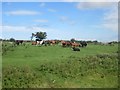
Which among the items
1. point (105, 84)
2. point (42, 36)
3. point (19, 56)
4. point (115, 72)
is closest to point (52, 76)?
point (105, 84)

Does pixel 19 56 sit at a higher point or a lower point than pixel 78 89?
higher

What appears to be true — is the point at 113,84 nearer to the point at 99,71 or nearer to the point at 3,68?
the point at 99,71

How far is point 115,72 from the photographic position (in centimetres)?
2702

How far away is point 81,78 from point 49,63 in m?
3.81

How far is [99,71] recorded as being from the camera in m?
27.0

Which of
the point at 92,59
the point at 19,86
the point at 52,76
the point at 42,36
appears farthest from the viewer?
the point at 42,36

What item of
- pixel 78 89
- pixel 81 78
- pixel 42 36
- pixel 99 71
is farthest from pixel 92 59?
pixel 42 36

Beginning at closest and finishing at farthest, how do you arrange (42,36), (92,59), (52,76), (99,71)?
(52,76), (99,71), (92,59), (42,36)

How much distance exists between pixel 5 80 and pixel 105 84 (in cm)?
771

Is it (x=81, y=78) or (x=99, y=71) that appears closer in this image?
(x=81, y=78)

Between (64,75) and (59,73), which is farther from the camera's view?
(59,73)

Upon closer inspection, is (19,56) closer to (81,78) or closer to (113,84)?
(81,78)

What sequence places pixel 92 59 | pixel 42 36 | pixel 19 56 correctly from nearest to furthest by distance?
pixel 92 59 < pixel 19 56 < pixel 42 36

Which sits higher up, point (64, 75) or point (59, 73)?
point (59, 73)
